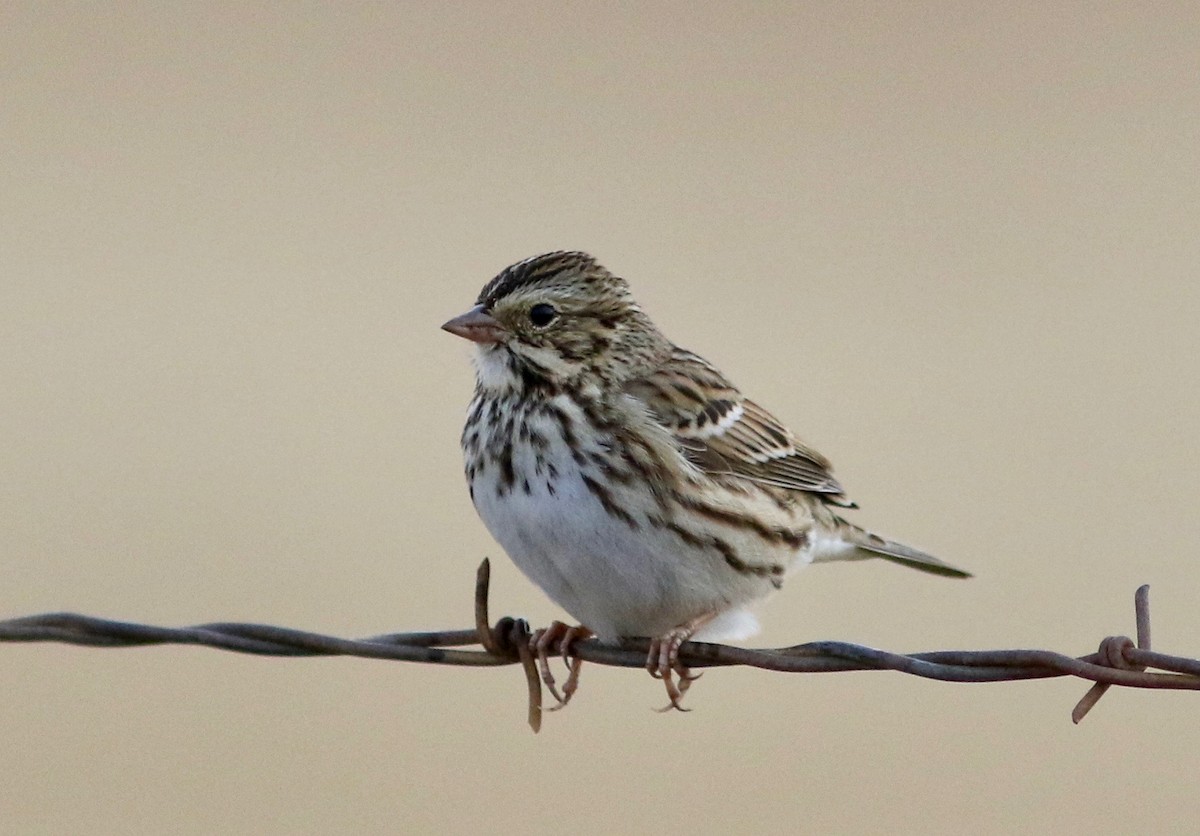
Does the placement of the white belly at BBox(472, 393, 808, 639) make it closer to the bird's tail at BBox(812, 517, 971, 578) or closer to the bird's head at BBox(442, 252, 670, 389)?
the bird's head at BBox(442, 252, 670, 389)

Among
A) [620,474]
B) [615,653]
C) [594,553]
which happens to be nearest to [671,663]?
[615,653]

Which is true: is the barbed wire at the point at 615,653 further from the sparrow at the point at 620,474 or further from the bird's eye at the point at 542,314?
the bird's eye at the point at 542,314

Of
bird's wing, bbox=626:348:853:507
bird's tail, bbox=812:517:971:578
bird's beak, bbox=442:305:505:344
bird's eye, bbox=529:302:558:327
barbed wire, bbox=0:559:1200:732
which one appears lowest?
barbed wire, bbox=0:559:1200:732

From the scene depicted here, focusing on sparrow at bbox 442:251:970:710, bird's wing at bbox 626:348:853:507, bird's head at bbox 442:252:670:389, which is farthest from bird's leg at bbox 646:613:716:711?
bird's head at bbox 442:252:670:389

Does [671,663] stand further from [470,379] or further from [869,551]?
[470,379]

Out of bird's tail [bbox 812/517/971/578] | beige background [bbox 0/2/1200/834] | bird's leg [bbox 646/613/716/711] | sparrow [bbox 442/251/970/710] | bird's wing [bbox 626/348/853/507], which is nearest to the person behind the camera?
bird's leg [bbox 646/613/716/711]

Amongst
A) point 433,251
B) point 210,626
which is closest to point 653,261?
point 433,251

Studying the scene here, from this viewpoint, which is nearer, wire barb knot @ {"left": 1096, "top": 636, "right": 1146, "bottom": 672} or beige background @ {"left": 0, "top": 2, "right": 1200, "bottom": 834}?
wire barb knot @ {"left": 1096, "top": 636, "right": 1146, "bottom": 672}

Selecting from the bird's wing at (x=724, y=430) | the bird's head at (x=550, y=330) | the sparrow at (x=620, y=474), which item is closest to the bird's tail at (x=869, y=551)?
the sparrow at (x=620, y=474)

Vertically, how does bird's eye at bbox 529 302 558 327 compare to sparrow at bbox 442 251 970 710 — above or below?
above
